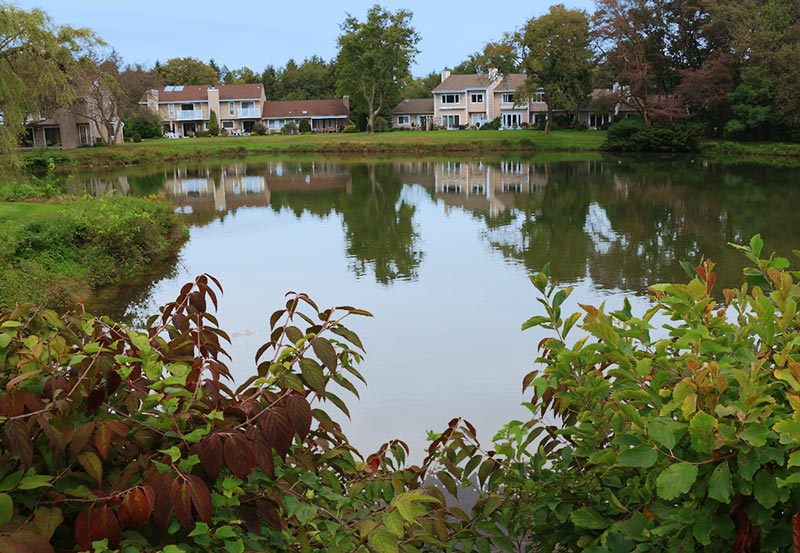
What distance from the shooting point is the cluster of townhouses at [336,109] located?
7950 centimetres

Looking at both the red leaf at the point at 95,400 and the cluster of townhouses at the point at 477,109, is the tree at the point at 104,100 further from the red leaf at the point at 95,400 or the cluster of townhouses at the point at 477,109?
the red leaf at the point at 95,400

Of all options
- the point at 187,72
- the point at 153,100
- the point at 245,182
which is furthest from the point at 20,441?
the point at 187,72

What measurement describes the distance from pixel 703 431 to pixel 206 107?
294 ft

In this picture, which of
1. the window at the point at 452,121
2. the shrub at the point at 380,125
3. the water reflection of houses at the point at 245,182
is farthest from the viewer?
the window at the point at 452,121

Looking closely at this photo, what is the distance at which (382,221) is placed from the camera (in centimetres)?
2445

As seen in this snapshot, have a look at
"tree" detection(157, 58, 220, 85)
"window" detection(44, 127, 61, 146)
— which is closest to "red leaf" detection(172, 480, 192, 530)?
"window" detection(44, 127, 61, 146)

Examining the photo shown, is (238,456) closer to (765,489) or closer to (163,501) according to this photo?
(163,501)

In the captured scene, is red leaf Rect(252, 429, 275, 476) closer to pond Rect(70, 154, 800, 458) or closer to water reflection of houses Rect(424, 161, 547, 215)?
pond Rect(70, 154, 800, 458)

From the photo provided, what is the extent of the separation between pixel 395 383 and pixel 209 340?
22.1 feet

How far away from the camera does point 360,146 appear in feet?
211

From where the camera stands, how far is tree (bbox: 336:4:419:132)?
74.9 m

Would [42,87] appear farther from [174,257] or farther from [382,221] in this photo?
[382,221]

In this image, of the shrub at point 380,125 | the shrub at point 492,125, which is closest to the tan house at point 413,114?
the shrub at point 380,125

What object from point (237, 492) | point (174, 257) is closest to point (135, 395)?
point (237, 492)
